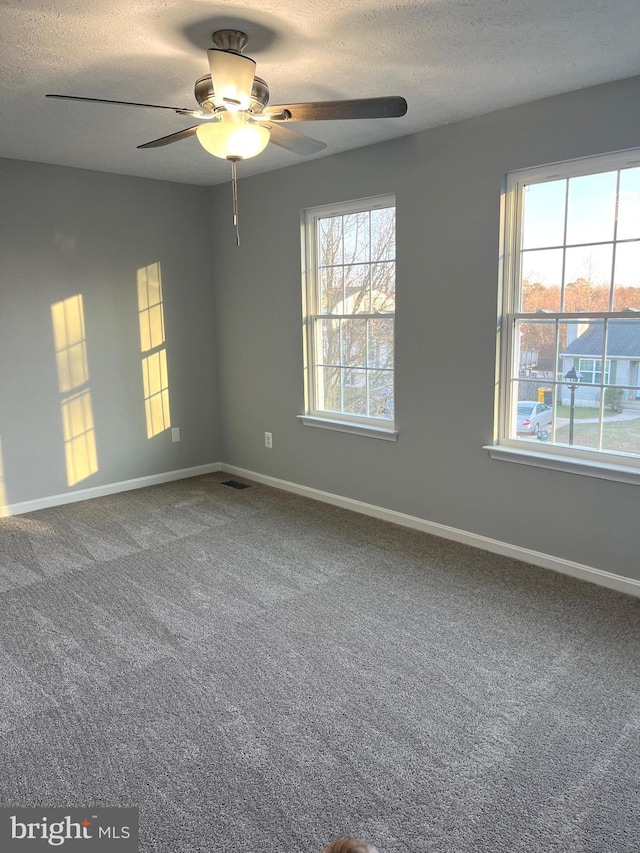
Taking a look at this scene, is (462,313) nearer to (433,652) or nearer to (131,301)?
(433,652)

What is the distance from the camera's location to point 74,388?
4.64 meters

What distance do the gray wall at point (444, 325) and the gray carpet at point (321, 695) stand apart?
31 cm

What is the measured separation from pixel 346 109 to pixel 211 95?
1.61 ft

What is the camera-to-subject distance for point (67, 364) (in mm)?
4582

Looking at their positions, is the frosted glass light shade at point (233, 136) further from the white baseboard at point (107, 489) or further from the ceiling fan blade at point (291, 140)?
the white baseboard at point (107, 489)

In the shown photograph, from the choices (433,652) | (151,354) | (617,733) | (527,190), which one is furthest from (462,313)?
(151,354)

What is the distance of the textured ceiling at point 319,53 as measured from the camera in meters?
2.11

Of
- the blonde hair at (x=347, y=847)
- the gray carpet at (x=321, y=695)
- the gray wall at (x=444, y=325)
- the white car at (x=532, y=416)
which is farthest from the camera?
the white car at (x=532, y=416)

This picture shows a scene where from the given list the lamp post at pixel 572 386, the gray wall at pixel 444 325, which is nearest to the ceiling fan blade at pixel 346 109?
the gray wall at pixel 444 325

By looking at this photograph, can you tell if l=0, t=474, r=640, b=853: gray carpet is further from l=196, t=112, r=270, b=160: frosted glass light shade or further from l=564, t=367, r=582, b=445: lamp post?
l=196, t=112, r=270, b=160: frosted glass light shade

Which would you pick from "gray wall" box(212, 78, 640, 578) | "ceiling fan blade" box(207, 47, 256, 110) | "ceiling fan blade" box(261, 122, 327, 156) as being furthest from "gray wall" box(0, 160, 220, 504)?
"ceiling fan blade" box(207, 47, 256, 110)

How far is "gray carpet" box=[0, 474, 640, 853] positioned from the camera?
1777 mm

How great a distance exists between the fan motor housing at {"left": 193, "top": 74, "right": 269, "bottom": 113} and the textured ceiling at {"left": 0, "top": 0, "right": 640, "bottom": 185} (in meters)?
0.20

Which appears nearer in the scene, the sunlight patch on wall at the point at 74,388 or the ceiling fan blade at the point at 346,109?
the ceiling fan blade at the point at 346,109
